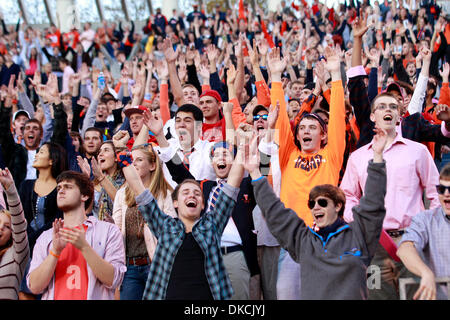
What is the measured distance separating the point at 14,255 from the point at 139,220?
92cm

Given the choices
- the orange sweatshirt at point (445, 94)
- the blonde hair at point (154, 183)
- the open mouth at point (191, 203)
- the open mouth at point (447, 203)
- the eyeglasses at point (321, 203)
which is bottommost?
the open mouth at point (447, 203)

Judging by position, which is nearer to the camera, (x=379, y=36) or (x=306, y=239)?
(x=306, y=239)

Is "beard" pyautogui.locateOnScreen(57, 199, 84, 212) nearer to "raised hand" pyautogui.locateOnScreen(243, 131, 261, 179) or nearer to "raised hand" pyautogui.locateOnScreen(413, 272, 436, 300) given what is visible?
"raised hand" pyautogui.locateOnScreen(243, 131, 261, 179)

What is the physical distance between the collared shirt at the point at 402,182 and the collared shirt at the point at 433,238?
1.01 feet

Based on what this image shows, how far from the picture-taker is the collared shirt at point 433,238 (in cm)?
356

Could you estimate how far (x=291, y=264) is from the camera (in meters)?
3.90

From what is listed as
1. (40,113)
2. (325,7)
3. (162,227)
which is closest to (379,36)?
(325,7)

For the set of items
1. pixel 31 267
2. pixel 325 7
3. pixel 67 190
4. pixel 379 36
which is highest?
pixel 325 7

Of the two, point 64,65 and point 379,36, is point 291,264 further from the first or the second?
point 64,65

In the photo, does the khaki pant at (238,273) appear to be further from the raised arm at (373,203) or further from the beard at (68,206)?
the beard at (68,206)

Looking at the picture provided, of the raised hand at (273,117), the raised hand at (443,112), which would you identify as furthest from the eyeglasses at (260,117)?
the raised hand at (443,112)

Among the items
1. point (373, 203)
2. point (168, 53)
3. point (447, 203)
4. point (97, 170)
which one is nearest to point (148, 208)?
point (373, 203)

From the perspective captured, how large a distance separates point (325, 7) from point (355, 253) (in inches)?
524
